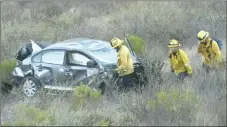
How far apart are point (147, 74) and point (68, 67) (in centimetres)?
194

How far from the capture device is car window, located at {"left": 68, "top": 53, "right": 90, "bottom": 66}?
11198mm

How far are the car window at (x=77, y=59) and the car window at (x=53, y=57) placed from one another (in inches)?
8.5

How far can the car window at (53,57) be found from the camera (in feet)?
38.1

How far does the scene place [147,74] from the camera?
34.1 feet

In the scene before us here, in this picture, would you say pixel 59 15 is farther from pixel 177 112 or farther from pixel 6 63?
pixel 177 112

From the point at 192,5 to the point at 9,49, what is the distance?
10.1 meters

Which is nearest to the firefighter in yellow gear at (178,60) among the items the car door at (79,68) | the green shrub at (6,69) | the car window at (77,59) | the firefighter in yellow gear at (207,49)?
the firefighter in yellow gear at (207,49)

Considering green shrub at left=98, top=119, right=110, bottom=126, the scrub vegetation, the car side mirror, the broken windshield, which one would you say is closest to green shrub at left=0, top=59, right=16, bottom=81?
the scrub vegetation

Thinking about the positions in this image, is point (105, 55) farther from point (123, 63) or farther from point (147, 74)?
point (147, 74)

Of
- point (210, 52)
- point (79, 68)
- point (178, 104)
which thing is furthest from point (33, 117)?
point (210, 52)

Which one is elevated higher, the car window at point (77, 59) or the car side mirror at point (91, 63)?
the car window at point (77, 59)

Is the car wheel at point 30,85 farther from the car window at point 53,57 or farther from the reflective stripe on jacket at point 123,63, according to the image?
the reflective stripe on jacket at point 123,63

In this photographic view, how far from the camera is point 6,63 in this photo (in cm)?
1255

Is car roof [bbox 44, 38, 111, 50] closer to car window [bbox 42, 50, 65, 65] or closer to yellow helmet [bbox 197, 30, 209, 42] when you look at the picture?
car window [bbox 42, 50, 65, 65]
